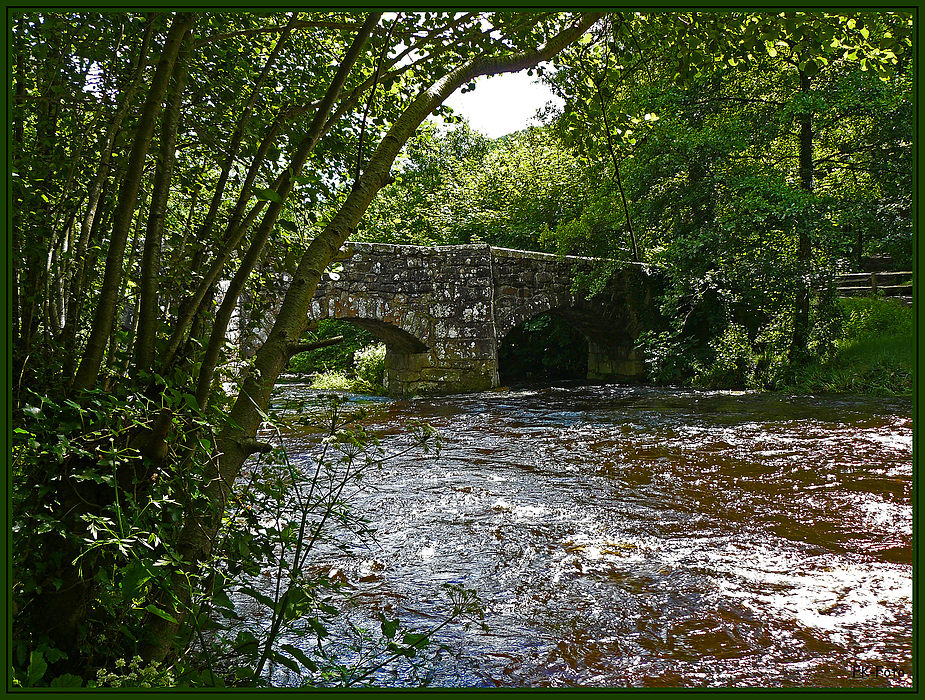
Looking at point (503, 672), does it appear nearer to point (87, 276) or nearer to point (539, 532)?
point (539, 532)

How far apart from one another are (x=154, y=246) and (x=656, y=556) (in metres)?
3.06

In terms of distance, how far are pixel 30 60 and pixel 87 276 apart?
0.68 metres

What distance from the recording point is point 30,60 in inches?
74.2

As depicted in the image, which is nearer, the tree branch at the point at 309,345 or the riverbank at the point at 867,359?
the tree branch at the point at 309,345

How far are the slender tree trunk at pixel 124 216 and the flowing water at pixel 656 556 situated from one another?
0.71 m

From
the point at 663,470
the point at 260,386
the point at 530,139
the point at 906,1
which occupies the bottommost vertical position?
the point at 663,470

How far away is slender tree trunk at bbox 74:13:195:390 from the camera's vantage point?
1509mm

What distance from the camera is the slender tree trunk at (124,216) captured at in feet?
4.95

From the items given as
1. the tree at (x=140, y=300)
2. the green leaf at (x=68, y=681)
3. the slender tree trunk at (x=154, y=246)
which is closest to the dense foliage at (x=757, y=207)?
the tree at (x=140, y=300)

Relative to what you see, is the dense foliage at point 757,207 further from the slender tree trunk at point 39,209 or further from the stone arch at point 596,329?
the slender tree trunk at point 39,209

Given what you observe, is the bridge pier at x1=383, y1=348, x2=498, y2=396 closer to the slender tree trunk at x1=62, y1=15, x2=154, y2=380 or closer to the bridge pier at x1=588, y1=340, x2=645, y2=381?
the bridge pier at x1=588, y1=340, x2=645, y2=381

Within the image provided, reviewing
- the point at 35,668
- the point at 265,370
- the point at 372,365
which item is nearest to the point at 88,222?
the point at 265,370

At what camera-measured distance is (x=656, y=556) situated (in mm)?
3631

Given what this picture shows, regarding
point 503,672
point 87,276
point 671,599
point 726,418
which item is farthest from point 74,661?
point 726,418
